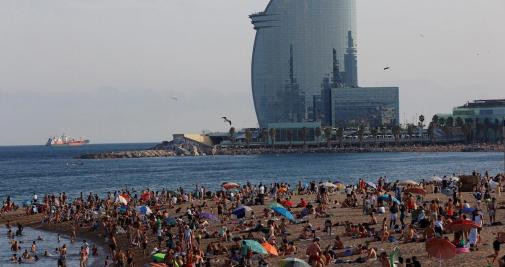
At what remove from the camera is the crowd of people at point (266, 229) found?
101 feet

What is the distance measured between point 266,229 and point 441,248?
1106 centimetres

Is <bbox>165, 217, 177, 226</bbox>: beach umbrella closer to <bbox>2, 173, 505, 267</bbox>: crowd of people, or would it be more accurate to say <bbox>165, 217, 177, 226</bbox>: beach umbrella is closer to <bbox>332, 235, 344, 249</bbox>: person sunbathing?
<bbox>2, 173, 505, 267</bbox>: crowd of people

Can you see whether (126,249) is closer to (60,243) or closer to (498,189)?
(60,243)

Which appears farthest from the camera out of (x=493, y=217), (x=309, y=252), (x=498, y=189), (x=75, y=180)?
(x=75, y=180)

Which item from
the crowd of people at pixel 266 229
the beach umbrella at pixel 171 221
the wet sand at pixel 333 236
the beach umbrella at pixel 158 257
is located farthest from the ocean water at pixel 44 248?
the beach umbrella at pixel 158 257

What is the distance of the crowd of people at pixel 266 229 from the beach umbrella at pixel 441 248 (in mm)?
783

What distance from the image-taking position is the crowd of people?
30.7 m

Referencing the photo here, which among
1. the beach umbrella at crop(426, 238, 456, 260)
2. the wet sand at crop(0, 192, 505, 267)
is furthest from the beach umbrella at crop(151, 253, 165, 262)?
the beach umbrella at crop(426, 238, 456, 260)

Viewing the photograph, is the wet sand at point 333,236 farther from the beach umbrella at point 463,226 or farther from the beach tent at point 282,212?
the beach umbrella at point 463,226

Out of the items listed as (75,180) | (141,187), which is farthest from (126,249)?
(75,180)

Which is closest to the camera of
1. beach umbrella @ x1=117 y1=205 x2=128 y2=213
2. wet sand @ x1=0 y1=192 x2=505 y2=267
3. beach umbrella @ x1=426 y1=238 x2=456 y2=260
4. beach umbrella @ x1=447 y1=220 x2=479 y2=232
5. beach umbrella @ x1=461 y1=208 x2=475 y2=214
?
beach umbrella @ x1=426 y1=238 x2=456 y2=260

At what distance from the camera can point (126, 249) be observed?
3822 centimetres

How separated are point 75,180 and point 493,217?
75.7m

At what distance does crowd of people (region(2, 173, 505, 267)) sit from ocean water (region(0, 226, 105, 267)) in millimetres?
424
